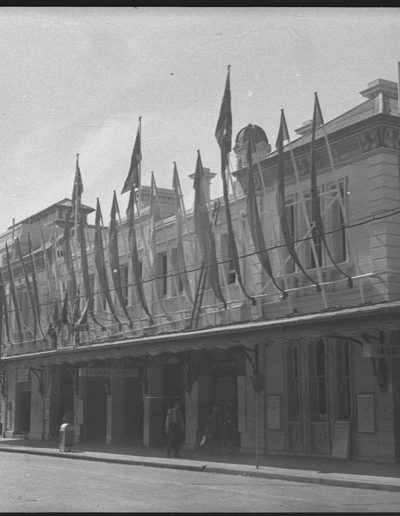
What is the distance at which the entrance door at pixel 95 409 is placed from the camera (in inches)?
1426

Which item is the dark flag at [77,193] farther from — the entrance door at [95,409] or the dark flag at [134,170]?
the entrance door at [95,409]

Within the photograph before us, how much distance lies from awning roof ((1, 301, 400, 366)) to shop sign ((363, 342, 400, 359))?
0.39 m

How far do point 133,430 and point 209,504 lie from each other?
842 inches

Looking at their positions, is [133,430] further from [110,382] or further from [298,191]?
[298,191]

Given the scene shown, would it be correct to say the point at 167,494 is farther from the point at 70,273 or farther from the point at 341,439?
the point at 70,273

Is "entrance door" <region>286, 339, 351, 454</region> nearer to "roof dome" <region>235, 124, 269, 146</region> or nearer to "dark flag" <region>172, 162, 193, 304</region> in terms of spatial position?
"dark flag" <region>172, 162, 193, 304</region>

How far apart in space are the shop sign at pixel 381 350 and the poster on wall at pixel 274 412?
6.16 metres

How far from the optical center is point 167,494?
15.4m

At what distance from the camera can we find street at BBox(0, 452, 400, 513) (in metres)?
13.3

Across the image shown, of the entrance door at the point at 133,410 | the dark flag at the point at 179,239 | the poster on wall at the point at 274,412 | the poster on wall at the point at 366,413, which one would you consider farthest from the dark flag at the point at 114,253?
the poster on wall at the point at 366,413

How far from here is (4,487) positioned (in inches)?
653

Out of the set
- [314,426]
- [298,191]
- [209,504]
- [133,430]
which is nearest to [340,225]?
[298,191]

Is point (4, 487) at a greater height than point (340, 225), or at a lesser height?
lesser

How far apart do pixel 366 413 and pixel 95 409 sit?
16900 millimetres
